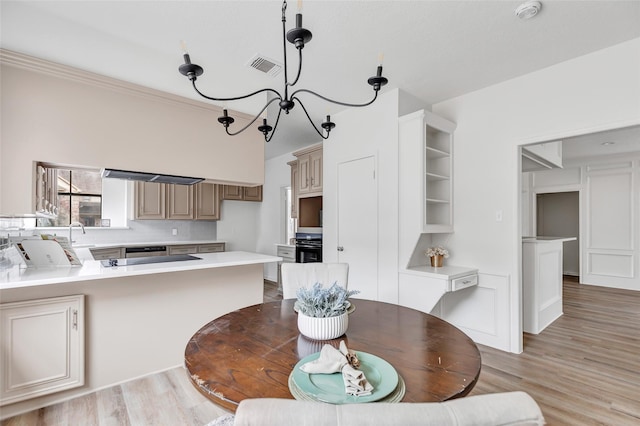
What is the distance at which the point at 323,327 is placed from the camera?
126 cm

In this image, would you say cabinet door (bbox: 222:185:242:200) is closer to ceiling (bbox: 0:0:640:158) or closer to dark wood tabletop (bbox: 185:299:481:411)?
ceiling (bbox: 0:0:640:158)

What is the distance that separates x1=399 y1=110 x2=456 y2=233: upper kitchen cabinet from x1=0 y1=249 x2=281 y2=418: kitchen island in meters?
1.62

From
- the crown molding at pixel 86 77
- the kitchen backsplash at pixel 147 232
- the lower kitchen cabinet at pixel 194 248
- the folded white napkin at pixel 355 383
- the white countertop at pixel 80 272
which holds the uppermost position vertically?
the crown molding at pixel 86 77

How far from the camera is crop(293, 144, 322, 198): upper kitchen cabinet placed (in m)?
4.57

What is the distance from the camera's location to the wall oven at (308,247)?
4457 millimetres

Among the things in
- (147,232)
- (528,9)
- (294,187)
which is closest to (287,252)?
(294,187)

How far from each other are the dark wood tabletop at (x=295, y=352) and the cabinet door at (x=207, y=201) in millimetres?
4036

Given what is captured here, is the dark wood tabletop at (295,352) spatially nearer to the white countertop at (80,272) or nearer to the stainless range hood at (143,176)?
the white countertop at (80,272)

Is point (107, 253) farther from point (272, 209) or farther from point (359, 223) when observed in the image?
point (359, 223)

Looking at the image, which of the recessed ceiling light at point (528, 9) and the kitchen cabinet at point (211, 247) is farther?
the kitchen cabinet at point (211, 247)

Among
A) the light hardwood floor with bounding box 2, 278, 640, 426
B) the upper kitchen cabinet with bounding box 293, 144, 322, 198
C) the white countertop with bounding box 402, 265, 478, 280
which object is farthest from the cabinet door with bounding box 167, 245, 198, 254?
the white countertop with bounding box 402, 265, 478, 280

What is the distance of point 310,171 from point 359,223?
5.04 feet

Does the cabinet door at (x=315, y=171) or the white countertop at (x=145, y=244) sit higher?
the cabinet door at (x=315, y=171)

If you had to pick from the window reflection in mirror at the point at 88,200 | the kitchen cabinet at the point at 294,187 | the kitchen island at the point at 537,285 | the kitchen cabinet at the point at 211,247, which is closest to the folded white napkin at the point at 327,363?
the kitchen island at the point at 537,285
